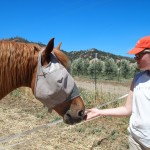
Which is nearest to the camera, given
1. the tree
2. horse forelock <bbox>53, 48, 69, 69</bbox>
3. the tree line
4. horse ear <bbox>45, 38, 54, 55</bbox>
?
horse ear <bbox>45, 38, 54, 55</bbox>

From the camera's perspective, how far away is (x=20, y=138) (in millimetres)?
6289

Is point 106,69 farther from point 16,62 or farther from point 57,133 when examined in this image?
point 16,62

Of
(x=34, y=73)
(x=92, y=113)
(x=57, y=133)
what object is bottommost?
(x=57, y=133)

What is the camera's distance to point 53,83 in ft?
9.29

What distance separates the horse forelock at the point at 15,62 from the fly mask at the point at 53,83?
10 cm

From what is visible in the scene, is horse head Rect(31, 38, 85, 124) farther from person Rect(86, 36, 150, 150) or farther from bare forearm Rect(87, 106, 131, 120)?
person Rect(86, 36, 150, 150)

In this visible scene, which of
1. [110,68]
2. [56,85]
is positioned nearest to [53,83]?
[56,85]

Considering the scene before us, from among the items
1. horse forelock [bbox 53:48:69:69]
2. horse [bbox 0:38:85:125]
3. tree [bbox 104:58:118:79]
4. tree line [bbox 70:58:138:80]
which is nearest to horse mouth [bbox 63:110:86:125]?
horse [bbox 0:38:85:125]

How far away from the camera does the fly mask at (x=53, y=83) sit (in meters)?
2.82

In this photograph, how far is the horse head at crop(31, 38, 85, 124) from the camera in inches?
111

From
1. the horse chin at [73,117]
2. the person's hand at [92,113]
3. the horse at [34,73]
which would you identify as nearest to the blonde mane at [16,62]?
the horse at [34,73]

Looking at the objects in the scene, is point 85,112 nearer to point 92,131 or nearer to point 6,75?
point 6,75

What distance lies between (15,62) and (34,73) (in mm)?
207

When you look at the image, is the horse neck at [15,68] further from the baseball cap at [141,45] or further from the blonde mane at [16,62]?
the baseball cap at [141,45]
